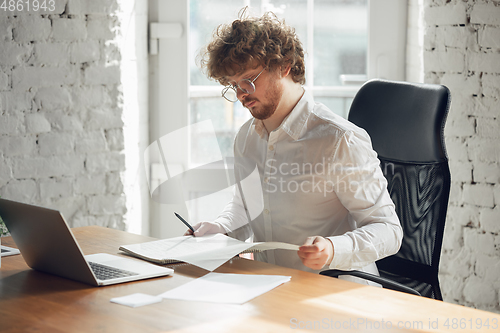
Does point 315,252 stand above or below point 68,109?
below

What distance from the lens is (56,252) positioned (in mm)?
1031

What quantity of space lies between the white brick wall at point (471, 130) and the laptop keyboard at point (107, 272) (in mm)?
1506

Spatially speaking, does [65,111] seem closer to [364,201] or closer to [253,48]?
[253,48]

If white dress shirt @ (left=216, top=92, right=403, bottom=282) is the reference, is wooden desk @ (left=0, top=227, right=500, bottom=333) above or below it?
below

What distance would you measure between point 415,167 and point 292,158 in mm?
350

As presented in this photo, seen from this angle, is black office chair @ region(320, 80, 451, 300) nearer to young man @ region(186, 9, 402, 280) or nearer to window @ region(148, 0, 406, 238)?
young man @ region(186, 9, 402, 280)

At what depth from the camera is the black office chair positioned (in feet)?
4.59

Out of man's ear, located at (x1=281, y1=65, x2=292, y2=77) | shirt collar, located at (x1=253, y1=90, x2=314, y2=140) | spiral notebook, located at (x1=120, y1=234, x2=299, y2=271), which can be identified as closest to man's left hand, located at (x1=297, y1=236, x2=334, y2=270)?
spiral notebook, located at (x1=120, y1=234, x2=299, y2=271)

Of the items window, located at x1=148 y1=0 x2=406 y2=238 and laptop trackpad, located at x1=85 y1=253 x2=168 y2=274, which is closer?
laptop trackpad, located at x1=85 y1=253 x2=168 y2=274

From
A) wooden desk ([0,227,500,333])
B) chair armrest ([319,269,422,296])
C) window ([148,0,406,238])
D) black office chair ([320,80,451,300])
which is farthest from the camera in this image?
window ([148,0,406,238])

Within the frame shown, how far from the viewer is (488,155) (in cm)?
204

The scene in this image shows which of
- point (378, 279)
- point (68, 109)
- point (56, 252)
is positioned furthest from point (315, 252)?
point (68, 109)

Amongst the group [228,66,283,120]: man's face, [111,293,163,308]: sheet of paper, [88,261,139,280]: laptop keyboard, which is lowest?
[111,293,163,308]: sheet of paper

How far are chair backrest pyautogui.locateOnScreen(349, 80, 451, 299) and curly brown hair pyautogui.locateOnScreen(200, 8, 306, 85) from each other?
281mm
